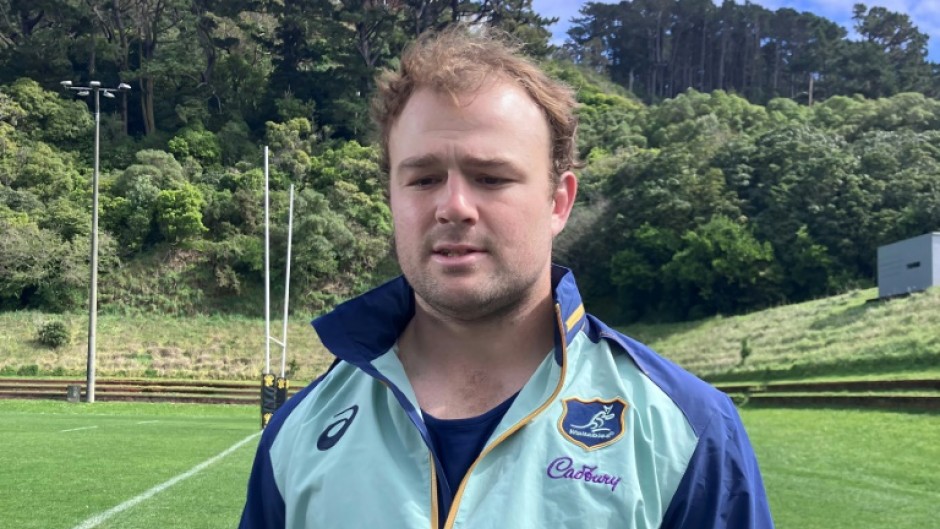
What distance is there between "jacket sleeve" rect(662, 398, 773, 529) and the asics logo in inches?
23.9

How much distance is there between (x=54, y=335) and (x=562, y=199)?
37.6m

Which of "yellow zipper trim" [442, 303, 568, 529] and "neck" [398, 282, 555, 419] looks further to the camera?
"neck" [398, 282, 555, 419]

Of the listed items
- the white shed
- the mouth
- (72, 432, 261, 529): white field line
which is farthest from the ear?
the white shed

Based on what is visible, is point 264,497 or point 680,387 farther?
point 264,497

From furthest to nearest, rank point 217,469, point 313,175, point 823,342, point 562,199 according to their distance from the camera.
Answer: point 313,175
point 823,342
point 217,469
point 562,199

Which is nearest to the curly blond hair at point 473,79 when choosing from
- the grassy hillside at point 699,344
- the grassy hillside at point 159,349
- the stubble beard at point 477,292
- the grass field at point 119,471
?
the stubble beard at point 477,292

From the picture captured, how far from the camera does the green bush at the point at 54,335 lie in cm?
3544

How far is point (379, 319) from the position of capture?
1.92m

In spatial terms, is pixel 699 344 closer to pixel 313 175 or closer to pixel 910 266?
pixel 910 266

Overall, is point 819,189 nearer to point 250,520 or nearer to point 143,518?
point 143,518

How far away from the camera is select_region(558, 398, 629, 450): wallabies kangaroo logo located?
5.09ft

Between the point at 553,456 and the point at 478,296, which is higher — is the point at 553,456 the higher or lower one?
the lower one

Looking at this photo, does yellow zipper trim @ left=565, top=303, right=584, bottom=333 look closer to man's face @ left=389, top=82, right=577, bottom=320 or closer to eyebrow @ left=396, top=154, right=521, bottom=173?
man's face @ left=389, top=82, right=577, bottom=320

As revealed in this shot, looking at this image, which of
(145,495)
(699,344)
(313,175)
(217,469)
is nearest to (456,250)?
(145,495)
